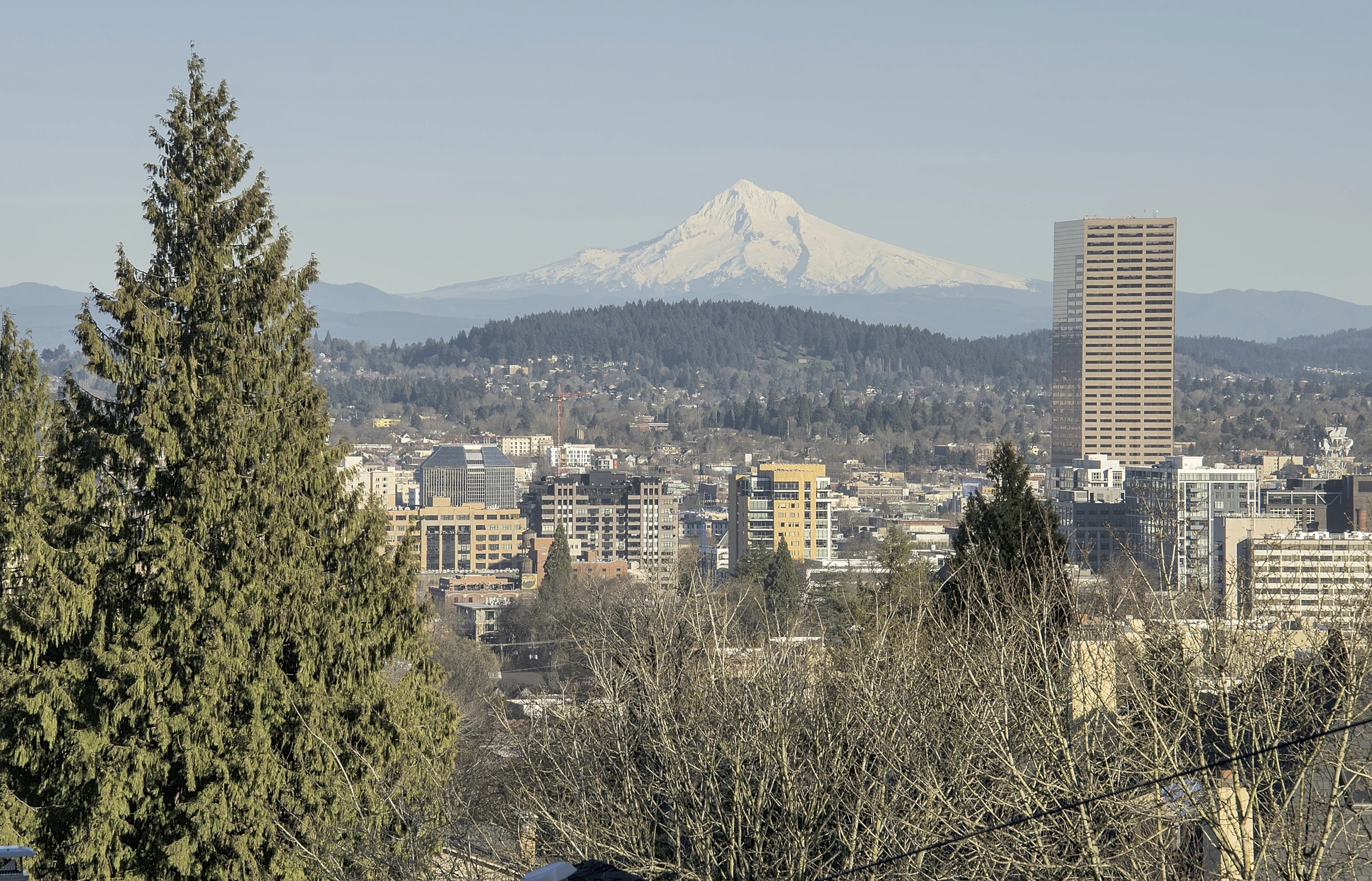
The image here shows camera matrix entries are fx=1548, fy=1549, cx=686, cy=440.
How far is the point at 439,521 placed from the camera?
308 feet

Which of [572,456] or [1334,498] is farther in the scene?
[572,456]

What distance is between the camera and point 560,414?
166875mm

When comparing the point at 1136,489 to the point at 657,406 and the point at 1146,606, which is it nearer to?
the point at 1146,606

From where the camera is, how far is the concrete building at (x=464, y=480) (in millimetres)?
112625

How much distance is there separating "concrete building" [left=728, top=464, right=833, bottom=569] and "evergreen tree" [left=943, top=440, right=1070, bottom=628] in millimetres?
71274

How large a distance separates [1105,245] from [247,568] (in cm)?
13850

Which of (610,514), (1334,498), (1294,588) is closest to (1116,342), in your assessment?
(610,514)

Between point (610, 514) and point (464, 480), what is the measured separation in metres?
17.2

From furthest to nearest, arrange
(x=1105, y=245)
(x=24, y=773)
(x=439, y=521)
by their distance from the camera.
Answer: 1. (x=1105, y=245)
2. (x=439, y=521)
3. (x=24, y=773)

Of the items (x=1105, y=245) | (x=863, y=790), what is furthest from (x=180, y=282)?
(x=1105, y=245)

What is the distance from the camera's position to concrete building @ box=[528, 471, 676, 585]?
99.9 meters

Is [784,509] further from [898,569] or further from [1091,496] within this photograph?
[898,569]

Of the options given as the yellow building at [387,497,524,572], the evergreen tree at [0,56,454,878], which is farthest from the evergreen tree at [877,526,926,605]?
the yellow building at [387,497,524,572]

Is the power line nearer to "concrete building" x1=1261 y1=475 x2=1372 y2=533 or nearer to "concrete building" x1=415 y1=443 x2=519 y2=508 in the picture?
"concrete building" x1=1261 y1=475 x2=1372 y2=533
